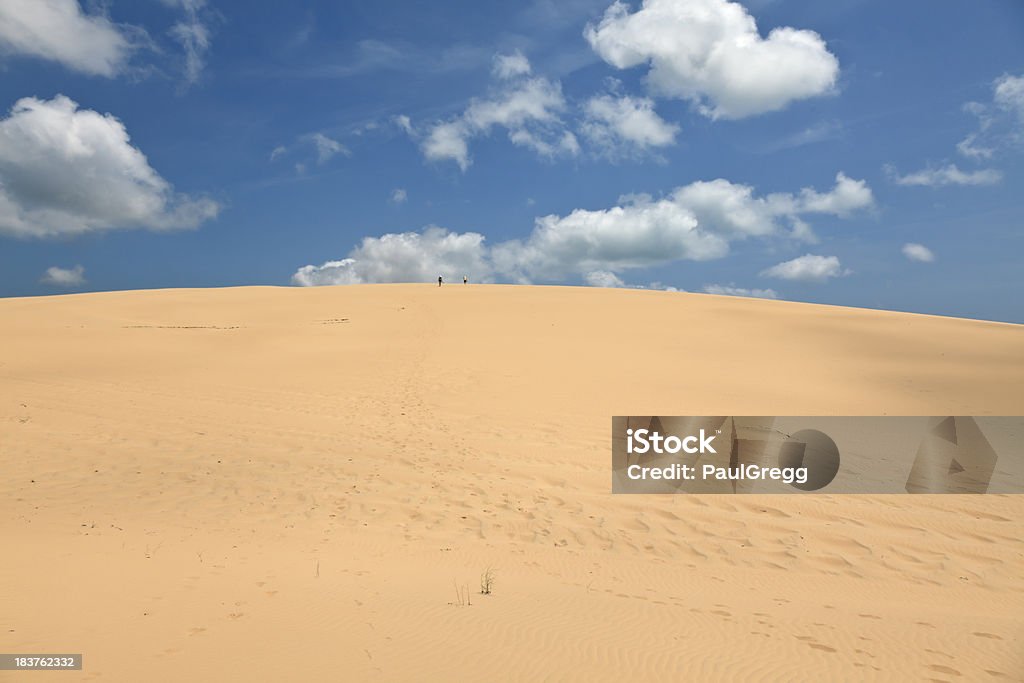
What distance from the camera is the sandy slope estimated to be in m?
3.79

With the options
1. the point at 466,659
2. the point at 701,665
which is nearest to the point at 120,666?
the point at 466,659

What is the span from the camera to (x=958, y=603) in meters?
5.11

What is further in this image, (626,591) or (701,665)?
(626,591)

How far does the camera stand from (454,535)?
6.39 metres

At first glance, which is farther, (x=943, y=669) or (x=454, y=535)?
(x=454, y=535)

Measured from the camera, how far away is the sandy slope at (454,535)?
3791 mm

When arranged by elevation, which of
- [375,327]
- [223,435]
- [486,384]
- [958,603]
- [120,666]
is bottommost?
[958,603]

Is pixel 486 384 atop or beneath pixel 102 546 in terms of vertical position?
atop

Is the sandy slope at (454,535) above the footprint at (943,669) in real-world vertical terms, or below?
above

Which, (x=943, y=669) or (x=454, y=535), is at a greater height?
(x=454, y=535)

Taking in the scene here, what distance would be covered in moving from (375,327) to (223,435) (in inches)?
528

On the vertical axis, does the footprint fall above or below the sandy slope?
below

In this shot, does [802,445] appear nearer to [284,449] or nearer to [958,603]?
[958,603]

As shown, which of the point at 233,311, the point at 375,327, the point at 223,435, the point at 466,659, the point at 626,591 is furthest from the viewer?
the point at 233,311
